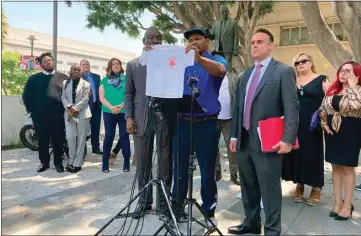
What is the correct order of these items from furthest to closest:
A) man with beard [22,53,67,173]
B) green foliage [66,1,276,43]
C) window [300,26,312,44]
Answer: window [300,26,312,44]
green foliage [66,1,276,43]
man with beard [22,53,67,173]

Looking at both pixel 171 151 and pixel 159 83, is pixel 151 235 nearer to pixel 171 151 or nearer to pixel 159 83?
pixel 171 151

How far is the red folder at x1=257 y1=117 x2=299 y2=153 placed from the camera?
282cm

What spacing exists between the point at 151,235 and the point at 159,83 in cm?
145

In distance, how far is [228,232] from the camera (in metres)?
3.25

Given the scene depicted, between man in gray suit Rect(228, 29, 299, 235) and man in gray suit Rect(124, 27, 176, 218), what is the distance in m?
0.73

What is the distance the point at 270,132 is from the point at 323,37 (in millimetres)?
5570

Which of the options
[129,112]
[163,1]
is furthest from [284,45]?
[129,112]

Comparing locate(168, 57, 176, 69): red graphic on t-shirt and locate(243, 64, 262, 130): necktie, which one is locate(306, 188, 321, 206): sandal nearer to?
locate(243, 64, 262, 130): necktie

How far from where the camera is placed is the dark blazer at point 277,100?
281cm

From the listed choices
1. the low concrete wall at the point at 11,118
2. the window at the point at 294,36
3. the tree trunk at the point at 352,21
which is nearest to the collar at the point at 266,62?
the tree trunk at the point at 352,21

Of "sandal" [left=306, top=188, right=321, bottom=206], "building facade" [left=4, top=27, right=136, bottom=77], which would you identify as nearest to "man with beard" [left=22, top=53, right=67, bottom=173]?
"sandal" [left=306, top=188, right=321, bottom=206]

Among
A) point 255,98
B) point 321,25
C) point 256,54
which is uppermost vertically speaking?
point 321,25

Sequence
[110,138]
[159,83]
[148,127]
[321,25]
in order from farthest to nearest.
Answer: [321,25] < [110,138] < [148,127] < [159,83]

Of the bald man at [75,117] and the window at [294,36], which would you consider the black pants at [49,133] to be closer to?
the bald man at [75,117]
